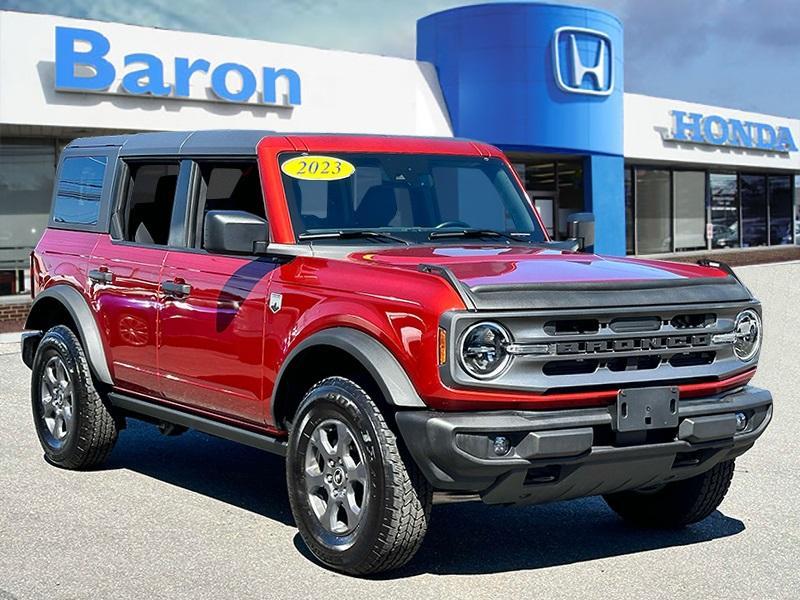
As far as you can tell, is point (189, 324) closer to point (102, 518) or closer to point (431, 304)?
point (102, 518)

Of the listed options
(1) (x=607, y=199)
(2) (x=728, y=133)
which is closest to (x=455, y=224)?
(1) (x=607, y=199)

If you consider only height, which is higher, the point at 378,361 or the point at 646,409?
the point at 378,361

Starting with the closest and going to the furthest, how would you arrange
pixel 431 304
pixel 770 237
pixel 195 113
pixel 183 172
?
pixel 431 304 → pixel 183 172 → pixel 195 113 → pixel 770 237

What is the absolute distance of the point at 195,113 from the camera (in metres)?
21.8

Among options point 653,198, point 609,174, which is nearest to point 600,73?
point 609,174

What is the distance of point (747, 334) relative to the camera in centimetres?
562

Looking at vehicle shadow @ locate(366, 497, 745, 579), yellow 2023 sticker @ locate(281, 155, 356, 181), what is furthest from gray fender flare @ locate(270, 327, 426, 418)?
yellow 2023 sticker @ locate(281, 155, 356, 181)

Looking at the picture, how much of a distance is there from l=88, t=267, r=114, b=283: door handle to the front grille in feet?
9.89

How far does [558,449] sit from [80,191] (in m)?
4.24

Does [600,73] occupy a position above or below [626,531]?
above

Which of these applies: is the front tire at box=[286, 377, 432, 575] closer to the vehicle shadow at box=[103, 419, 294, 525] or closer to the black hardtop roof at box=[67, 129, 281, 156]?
the vehicle shadow at box=[103, 419, 294, 525]

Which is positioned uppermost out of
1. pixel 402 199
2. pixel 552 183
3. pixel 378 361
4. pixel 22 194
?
pixel 552 183

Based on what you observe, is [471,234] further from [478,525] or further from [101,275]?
[101,275]

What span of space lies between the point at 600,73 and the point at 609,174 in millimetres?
2872
